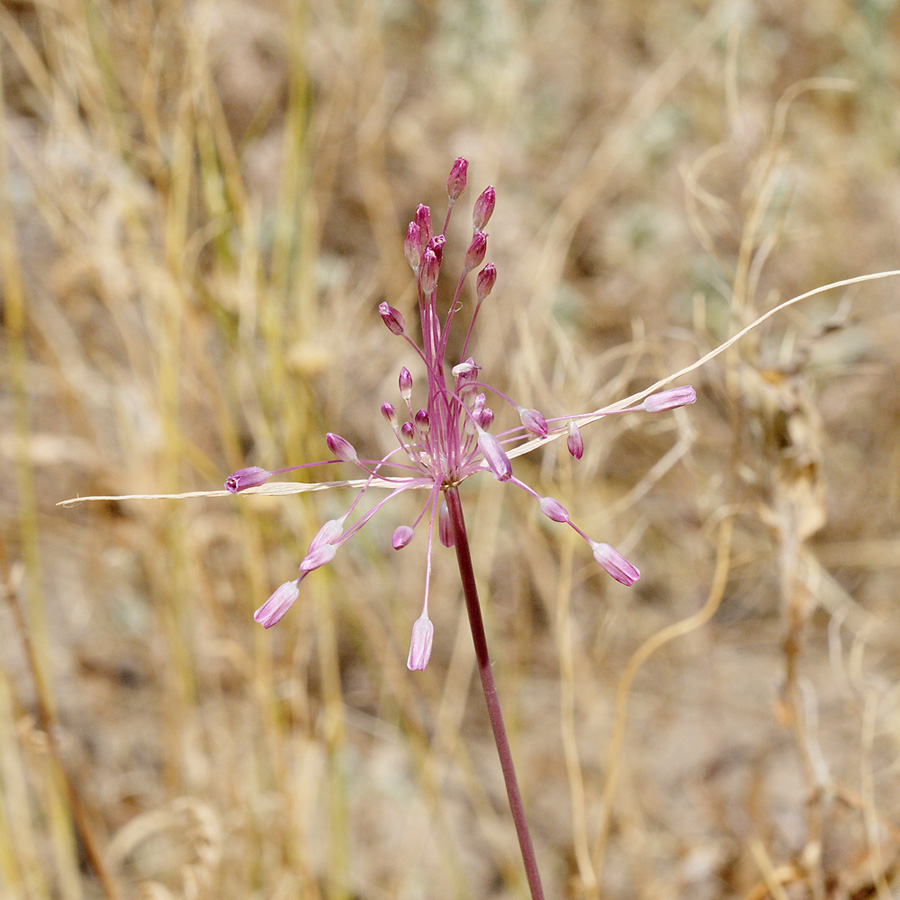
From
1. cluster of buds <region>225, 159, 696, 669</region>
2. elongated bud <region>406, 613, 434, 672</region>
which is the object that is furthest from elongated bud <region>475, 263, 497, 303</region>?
elongated bud <region>406, 613, 434, 672</region>

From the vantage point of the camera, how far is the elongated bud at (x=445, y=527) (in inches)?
20.8

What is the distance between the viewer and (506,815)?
1549 mm

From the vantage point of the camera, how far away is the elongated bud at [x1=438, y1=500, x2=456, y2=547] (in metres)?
0.53

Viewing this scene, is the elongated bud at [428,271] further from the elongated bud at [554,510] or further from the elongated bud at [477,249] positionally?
the elongated bud at [554,510]

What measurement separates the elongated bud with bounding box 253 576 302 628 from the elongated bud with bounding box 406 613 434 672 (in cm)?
8

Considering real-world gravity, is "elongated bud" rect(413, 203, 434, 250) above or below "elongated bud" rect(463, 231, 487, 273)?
above

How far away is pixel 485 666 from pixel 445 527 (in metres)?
0.09

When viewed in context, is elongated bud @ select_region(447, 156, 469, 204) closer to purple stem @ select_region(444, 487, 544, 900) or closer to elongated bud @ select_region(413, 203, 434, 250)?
elongated bud @ select_region(413, 203, 434, 250)

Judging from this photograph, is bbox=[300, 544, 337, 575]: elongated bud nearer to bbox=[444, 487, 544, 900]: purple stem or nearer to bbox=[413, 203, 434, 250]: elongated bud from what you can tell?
bbox=[444, 487, 544, 900]: purple stem

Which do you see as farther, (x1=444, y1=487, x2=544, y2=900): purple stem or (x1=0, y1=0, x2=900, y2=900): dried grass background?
(x1=0, y1=0, x2=900, y2=900): dried grass background

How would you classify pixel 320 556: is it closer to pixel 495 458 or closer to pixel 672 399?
pixel 495 458

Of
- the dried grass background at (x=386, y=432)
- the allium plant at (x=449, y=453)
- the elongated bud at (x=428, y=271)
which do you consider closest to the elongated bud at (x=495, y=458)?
the allium plant at (x=449, y=453)

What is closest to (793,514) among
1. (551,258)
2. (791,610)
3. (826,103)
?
(791,610)

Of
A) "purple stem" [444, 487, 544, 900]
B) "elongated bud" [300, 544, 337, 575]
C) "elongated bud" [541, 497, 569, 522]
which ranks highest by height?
"elongated bud" [300, 544, 337, 575]
